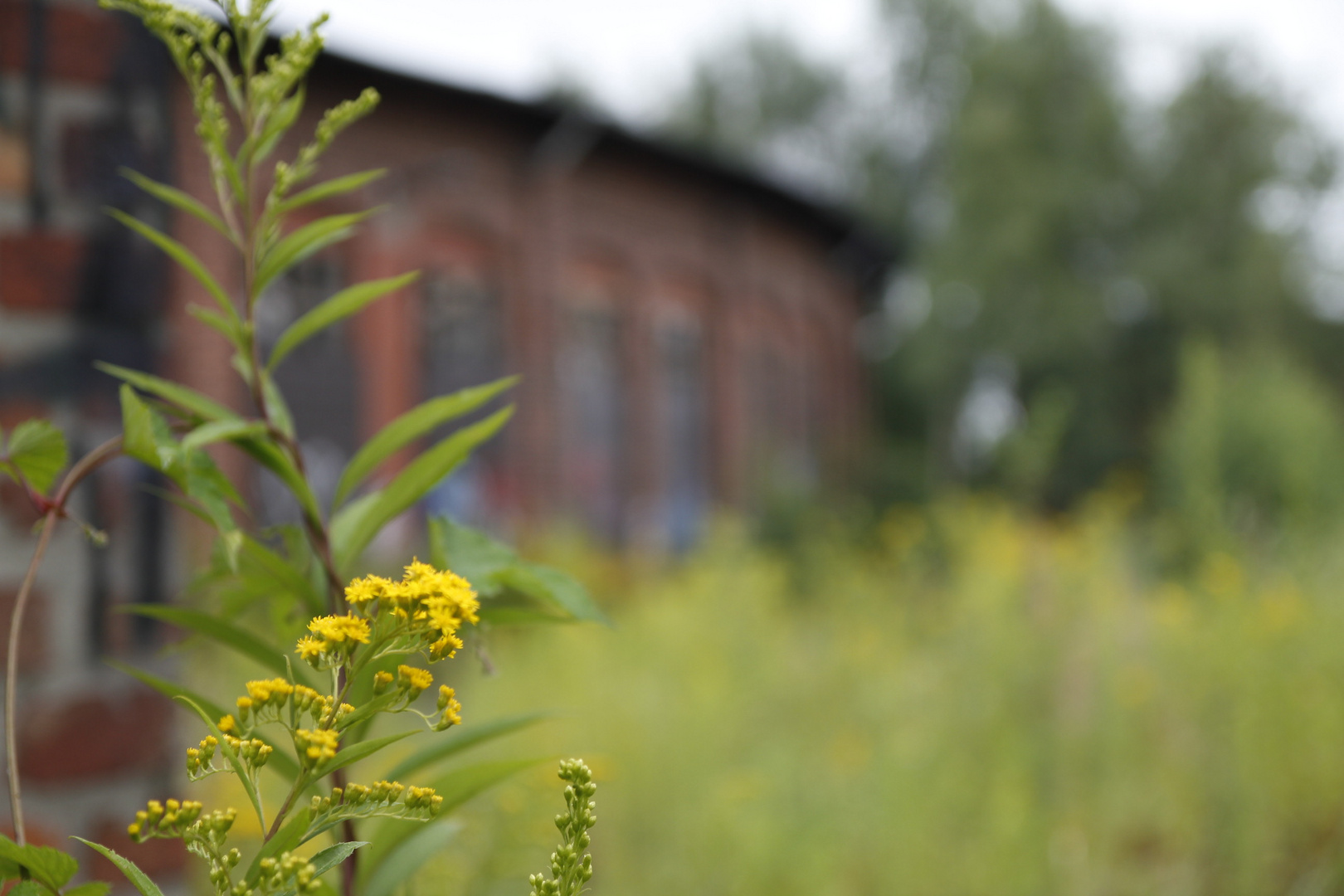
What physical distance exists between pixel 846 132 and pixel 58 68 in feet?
90.6

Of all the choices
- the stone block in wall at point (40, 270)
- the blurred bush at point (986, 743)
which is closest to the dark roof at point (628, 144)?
the blurred bush at point (986, 743)

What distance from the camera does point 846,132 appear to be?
88.7 ft

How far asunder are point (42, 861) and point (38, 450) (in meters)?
0.24

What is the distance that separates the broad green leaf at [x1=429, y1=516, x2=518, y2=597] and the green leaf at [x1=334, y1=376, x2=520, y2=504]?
6 cm

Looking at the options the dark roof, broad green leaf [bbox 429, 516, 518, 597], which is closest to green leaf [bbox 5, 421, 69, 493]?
broad green leaf [bbox 429, 516, 518, 597]

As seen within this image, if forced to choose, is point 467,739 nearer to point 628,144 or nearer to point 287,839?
point 287,839

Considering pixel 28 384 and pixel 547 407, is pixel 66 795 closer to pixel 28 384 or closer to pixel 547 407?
pixel 28 384

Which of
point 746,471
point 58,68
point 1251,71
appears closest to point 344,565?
point 58,68

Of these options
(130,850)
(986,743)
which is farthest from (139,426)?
(986,743)

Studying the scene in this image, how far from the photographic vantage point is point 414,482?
667 millimetres

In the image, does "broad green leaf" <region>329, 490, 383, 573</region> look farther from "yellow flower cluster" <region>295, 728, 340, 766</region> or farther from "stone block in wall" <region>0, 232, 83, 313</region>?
"stone block in wall" <region>0, 232, 83, 313</region>

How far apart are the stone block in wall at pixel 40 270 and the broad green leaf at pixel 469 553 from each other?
30.2 inches

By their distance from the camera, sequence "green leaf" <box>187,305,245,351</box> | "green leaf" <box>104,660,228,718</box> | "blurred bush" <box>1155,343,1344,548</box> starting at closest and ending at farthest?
1. "green leaf" <box>104,660,228,718</box>
2. "green leaf" <box>187,305,245,351</box>
3. "blurred bush" <box>1155,343,1344,548</box>

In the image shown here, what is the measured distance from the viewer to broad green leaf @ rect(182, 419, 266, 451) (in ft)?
1.86
